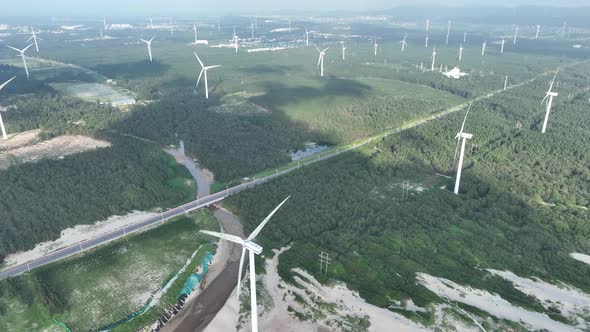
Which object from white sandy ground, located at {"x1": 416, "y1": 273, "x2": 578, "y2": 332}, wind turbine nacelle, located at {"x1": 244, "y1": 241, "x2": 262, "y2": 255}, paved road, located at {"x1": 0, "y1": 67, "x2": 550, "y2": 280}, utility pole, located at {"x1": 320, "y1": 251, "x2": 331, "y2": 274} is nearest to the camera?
wind turbine nacelle, located at {"x1": 244, "y1": 241, "x2": 262, "y2": 255}

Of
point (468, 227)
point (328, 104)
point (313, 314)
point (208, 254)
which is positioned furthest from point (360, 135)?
point (313, 314)

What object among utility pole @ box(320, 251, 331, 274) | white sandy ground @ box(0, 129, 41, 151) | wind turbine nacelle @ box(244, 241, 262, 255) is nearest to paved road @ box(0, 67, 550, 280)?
utility pole @ box(320, 251, 331, 274)

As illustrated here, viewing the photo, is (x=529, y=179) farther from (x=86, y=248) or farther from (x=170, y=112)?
(x=170, y=112)

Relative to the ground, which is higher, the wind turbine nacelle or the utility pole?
the wind turbine nacelle

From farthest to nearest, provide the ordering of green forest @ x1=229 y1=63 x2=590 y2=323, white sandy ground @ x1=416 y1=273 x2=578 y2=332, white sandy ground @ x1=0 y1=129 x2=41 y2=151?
white sandy ground @ x1=0 y1=129 x2=41 y2=151 < green forest @ x1=229 y1=63 x2=590 y2=323 < white sandy ground @ x1=416 y1=273 x2=578 y2=332

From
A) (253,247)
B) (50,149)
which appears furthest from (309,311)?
(50,149)

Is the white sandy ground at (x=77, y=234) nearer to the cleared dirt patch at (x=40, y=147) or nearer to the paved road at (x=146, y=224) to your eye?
the paved road at (x=146, y=224)

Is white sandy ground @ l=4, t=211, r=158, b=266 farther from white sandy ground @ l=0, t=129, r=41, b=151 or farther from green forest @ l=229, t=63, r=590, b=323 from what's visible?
white sandy ground @ l=0, t=129, r=41, b=151
